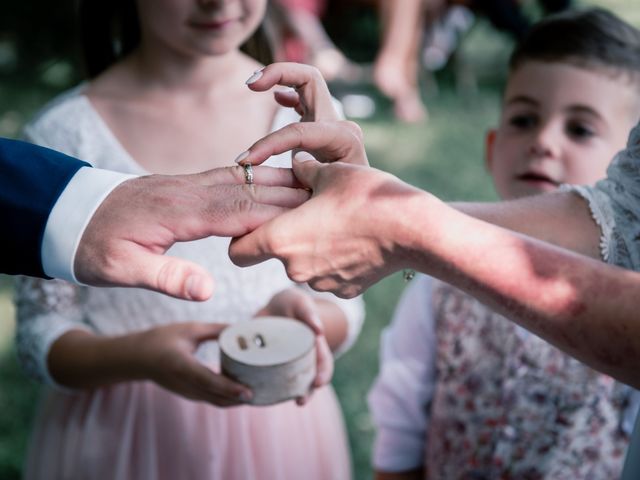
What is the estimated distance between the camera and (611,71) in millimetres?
1283

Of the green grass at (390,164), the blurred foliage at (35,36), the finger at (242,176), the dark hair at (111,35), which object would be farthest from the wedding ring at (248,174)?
the blurred foliage at (35,36)

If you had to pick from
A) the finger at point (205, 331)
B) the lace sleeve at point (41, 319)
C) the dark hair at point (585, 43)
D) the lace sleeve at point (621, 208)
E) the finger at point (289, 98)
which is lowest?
the lace sleeve at point (41, 319)

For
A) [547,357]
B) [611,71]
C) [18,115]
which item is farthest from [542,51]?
[18,115]

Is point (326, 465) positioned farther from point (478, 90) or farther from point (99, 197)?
point (478, 90)

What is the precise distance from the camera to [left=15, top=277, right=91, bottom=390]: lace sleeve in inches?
46.7

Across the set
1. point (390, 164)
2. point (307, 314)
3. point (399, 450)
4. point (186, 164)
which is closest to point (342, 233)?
point (307, 314)

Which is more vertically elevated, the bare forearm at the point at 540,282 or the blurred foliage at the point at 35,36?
the bare forearm at the point at 540,282

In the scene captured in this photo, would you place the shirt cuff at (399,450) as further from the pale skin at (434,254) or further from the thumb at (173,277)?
the thumb at (173,277)

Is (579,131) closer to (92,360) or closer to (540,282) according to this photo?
(540,282)

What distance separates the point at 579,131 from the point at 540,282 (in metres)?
0.62

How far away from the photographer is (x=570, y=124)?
1.28 m

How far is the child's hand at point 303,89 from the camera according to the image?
0.95 metres

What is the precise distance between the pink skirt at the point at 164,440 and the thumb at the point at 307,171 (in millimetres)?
498

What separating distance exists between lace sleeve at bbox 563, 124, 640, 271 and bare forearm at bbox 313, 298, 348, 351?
50 cm
